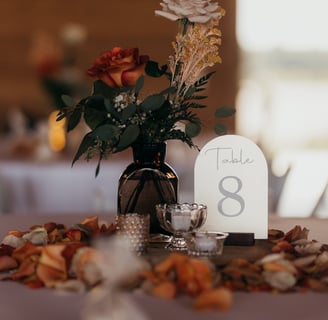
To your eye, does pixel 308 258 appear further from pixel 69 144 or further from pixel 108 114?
pixel 69 144

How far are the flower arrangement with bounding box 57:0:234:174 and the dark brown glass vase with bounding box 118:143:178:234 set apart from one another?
0.11 ft

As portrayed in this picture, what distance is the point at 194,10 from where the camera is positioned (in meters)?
1.69

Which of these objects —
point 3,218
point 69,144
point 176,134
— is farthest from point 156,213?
point 69,144

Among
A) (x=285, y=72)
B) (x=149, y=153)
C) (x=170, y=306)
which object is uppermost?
(x=149, y=153)

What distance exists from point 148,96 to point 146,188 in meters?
0.20

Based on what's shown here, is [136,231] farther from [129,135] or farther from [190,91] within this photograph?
[190,91]

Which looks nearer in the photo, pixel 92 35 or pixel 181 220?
pixel 181 220

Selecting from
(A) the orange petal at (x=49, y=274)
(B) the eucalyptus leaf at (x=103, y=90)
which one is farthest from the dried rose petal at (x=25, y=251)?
(B) the eucalyptus leaf at (x=103, y=90)

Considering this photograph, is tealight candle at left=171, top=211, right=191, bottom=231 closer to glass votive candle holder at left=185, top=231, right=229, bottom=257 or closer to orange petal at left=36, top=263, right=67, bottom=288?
glass votive candle holder at left=185, top=231, right=229, bottom=257

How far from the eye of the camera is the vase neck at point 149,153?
5.69 feet

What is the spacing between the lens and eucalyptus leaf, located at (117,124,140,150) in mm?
1636

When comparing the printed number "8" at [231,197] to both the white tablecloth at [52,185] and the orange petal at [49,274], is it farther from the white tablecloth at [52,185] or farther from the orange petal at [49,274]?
the white tablecloth at [52,185]

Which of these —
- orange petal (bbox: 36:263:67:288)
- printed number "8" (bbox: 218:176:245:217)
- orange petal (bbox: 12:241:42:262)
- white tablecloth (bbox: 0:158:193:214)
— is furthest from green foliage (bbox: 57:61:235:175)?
white tablecloth (bbox: 0:158:193:214)

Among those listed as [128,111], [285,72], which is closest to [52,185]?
[128,111]
